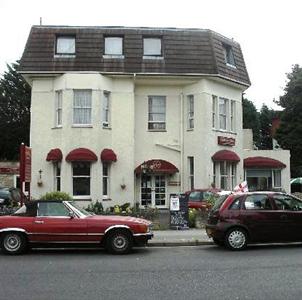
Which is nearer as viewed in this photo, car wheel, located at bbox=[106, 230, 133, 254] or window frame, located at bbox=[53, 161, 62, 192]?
car wheel, located at bbox=[106, 230, 133, 254]

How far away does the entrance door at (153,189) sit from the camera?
102ft

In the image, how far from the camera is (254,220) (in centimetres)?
Answer: 1490

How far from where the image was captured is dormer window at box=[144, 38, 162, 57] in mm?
30500

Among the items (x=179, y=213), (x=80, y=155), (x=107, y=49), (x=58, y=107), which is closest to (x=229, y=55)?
(x=107, y=49)

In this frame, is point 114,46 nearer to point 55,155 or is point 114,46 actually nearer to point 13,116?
point 55,155

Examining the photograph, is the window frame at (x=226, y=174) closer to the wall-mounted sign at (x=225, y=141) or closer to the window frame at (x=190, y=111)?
the wall-mounted sign at (x=225, y=141)

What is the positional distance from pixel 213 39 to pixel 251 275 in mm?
22162

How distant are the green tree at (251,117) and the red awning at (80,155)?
158ft

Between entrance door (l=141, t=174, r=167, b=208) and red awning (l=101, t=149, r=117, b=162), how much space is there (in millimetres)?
2672

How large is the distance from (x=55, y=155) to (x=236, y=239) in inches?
621

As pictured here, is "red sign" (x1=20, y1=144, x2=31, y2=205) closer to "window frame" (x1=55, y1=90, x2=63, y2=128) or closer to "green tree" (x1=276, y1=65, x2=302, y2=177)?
"window frame" (x1=55, y1=90, x2=63, y2=128)

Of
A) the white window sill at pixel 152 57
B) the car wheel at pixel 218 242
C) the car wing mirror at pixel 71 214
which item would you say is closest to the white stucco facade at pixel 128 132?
the white window sill at pixel 152 57

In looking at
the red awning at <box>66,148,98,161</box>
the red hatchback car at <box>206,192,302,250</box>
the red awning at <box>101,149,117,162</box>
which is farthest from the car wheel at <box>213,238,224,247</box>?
the red awning at <box>101,149,117,162</box>

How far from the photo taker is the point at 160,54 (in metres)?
30.5
